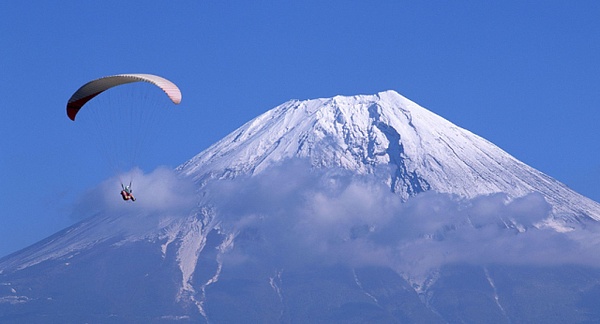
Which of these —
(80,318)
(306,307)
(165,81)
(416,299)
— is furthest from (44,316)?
(165,81)

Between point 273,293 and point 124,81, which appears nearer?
point 124,81

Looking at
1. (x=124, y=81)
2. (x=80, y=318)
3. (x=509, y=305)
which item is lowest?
(x=124, y=81)

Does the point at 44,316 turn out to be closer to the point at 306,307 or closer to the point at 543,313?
the point at 306,307

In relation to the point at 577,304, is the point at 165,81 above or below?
below

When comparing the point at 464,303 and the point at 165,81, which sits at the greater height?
the point at 464,303

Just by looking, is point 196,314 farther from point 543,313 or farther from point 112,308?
point 543,313

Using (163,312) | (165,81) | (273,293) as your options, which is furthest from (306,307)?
(165,81)
